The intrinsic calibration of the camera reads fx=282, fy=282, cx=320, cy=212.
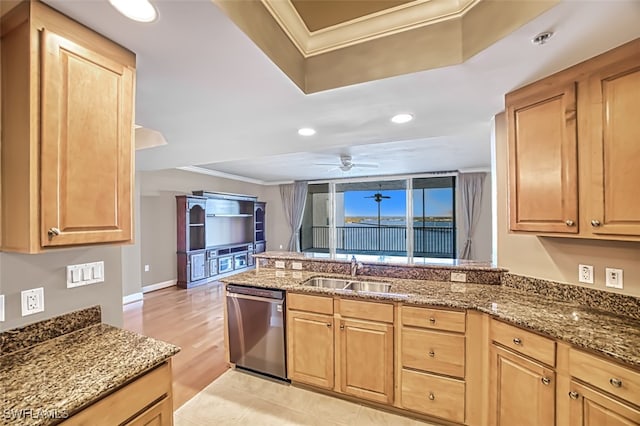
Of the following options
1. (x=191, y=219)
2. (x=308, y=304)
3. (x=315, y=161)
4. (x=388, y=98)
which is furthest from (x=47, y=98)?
(x=191, y=219)

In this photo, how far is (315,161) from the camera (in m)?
5.44

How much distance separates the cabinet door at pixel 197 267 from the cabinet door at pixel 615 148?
5982 millimetres

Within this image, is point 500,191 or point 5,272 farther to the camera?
point 500,191

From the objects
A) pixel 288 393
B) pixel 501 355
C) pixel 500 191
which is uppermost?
pixel 500 191

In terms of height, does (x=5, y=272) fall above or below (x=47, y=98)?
below

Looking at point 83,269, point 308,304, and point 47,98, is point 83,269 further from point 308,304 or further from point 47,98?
point 308,304

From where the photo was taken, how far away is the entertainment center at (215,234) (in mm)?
5738

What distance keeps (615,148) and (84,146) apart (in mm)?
2588

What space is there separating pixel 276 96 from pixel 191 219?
16.4 feet

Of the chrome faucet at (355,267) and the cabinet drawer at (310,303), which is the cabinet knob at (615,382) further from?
the chrome faucet at (355,267)

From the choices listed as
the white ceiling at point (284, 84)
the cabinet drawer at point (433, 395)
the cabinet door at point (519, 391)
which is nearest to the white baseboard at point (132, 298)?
the white ceiling at point (284, 84)

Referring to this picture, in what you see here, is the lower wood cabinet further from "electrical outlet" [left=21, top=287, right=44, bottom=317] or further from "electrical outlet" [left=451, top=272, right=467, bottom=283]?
"electrical outlet" [left=21, top=287, right=44, bottom=317]

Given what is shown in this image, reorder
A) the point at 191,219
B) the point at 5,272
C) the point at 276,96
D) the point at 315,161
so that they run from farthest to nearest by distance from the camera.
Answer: the point at 191,219 → the point at 315,161 → the point at 276,96 → the point at 5,272

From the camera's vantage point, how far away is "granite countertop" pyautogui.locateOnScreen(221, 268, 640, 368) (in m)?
1.36
